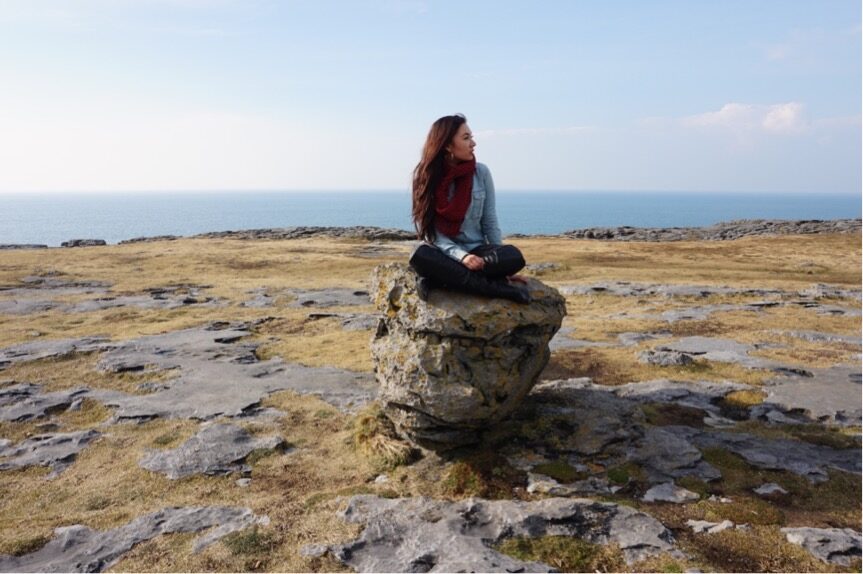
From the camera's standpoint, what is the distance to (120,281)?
50.1m

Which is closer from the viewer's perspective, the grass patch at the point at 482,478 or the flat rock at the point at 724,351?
the grass patch at the point at 482,478

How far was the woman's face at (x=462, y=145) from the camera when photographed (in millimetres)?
12234

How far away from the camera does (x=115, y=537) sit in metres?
10.9

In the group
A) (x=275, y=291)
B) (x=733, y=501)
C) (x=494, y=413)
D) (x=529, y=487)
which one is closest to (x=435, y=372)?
(x=494, y=413)

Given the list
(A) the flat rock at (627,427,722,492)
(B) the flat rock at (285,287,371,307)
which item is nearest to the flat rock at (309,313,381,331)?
(B) the flat rock at (285,287,371,307)

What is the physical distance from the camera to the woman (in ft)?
40.5

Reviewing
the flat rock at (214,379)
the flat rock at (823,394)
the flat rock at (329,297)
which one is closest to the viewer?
the flat rock at (823,394)

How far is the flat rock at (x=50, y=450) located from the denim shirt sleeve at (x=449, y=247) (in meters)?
11.7

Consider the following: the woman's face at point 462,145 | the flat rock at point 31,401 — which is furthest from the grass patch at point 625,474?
the flat rock at point 31,401

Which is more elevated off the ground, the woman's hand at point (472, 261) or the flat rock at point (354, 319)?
the woman's hand at point (472, 261)

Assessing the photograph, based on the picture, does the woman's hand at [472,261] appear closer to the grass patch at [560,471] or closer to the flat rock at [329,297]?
the grass patch at [560,471]

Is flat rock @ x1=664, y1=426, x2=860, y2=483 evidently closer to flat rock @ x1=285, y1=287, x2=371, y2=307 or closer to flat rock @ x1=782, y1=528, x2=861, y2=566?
flat rock @ x1=782, y1=528, x2=861, y2=566

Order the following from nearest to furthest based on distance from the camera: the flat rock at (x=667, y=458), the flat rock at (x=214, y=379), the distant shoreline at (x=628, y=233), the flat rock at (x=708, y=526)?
the flat rock at (x=708, y=526)
the flat rock at (x=667, y=458)
the flat rock at (x=214, y=379)
the distant shoreline at (x=628, y=233)

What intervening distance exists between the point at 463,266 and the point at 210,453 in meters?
8.61
